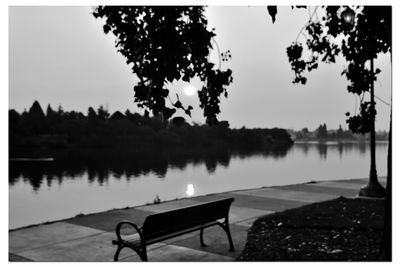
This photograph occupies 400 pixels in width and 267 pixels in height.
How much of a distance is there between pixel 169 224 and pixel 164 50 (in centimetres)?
309

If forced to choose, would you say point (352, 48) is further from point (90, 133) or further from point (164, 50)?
point (90, 133)

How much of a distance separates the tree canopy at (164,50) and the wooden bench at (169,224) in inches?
78.1

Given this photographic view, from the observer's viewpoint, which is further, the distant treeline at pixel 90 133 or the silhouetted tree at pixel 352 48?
the distant treeline at pixel 90 133

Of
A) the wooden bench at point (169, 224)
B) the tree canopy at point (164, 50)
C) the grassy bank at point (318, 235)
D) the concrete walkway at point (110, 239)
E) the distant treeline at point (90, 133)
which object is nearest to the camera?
the tree canopy at point (164, 50)

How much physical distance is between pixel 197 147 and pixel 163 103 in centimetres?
11755

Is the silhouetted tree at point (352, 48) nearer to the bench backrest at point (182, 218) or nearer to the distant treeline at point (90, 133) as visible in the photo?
the bench backrest at point (182, 218)

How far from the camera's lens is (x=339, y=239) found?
7.86 m

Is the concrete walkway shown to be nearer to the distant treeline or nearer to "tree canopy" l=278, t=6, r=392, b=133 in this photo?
"tree canopy" l=278, t=6, r=392, b=133

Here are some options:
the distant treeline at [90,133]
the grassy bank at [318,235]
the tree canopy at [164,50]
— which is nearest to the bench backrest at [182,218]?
the grassy bank at [318,235]

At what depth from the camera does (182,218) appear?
22.9ft

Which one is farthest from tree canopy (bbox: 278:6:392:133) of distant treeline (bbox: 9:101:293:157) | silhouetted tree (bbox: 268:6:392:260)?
distant treeline (bbox: 9:101:293:157)

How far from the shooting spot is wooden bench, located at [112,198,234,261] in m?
6.28

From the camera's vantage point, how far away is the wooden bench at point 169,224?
628 cm
